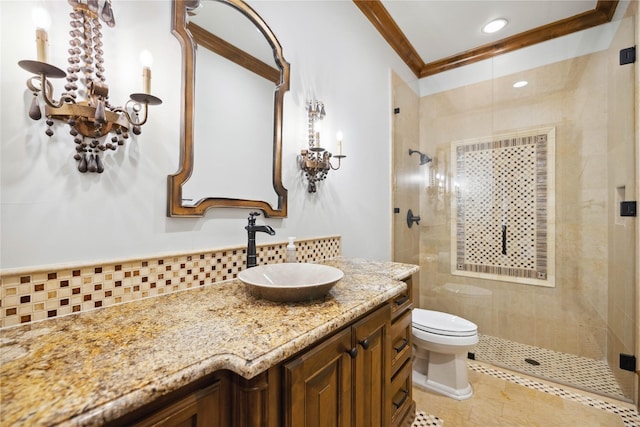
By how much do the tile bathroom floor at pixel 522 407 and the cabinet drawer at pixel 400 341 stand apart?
54 cm

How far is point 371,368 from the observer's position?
3.48 feet

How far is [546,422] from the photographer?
1.66m

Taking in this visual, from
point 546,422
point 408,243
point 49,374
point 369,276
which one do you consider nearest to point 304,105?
point 369,276

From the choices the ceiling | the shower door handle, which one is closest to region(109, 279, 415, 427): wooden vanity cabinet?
the shower door handle

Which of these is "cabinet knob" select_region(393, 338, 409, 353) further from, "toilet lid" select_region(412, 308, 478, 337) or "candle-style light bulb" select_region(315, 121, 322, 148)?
"candle-style light bulb" select_region(315, 121, 322, 148)

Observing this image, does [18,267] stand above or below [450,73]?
below

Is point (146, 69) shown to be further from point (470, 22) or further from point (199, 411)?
point (470, 22)

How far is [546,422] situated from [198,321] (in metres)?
2.09

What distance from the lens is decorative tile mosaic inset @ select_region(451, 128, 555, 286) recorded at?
7.91 feet

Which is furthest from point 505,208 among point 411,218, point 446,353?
point 446,353

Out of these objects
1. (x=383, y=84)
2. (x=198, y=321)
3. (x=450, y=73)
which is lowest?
(x=198, y=321)

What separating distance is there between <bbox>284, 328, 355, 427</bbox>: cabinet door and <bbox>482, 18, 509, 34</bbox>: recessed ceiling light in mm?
2759

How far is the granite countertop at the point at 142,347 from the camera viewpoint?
0.44 metres

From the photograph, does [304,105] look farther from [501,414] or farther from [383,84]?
[501,414]
